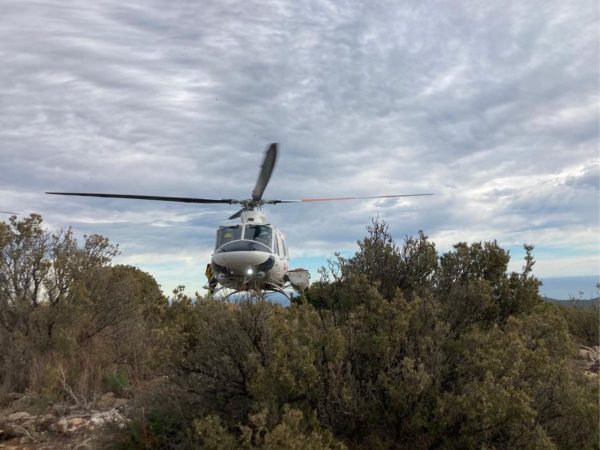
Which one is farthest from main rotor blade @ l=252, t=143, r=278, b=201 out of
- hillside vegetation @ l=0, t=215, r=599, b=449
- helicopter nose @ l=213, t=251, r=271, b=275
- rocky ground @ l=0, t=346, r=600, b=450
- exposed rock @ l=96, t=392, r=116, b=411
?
rocky ground @ l=0, t=346, r=600, b=450

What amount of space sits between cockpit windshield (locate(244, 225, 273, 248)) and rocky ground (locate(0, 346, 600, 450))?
29.4 feet

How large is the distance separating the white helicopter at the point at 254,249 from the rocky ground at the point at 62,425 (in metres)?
7.80

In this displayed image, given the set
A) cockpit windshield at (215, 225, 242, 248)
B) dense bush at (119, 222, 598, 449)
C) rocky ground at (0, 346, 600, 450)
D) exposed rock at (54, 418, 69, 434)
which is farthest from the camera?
cockpit windshield at (215, 225, 242, 248)

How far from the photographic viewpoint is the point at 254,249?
48.5ft

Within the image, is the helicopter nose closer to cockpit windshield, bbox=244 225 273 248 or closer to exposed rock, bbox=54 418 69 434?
cockpit windshield, bbox=244 225 273 248

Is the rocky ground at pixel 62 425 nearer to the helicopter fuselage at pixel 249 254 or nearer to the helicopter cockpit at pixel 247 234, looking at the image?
the helicopter fuselage at pixel 249 254

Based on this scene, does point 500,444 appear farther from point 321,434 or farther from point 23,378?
point 23,378

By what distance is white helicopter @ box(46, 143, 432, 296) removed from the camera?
1470 cm

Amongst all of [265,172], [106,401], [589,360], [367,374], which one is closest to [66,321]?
[106,401]

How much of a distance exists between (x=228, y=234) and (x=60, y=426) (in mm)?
10202

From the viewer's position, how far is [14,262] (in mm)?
8898

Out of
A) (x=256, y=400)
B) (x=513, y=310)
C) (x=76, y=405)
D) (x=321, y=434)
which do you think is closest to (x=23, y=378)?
(x=76, y=405)

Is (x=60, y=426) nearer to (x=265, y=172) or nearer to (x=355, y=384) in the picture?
(x=355, y=384)

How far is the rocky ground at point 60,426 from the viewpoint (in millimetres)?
5059
